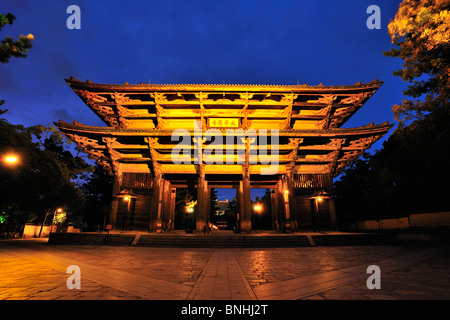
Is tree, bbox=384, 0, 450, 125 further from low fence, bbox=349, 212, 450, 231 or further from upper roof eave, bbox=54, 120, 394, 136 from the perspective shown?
low fence, bbox=349, 212, 450, 231

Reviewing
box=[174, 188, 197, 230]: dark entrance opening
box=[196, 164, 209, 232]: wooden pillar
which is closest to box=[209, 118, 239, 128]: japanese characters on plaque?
box=[196, 164, 209, 232]: wooden pillar

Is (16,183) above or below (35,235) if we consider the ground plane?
above

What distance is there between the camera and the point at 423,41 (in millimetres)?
8469

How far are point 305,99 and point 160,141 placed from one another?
10501 millimetres

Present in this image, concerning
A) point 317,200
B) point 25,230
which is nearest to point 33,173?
point 25,230

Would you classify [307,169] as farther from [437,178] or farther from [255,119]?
[437,178]

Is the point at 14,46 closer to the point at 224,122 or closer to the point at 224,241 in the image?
the point at 224,241

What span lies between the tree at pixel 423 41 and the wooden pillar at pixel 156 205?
46.0 ft

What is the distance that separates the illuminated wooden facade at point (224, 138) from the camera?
13.1 m

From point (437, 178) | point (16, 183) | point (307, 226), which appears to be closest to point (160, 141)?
point (16, 183)

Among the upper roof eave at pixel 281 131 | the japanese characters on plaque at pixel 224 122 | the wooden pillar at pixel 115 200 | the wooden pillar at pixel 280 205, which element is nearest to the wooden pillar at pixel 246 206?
the wooden pillar at pixel 280 205

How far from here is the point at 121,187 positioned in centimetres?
1391

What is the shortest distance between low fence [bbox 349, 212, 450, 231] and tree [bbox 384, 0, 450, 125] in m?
8.72
